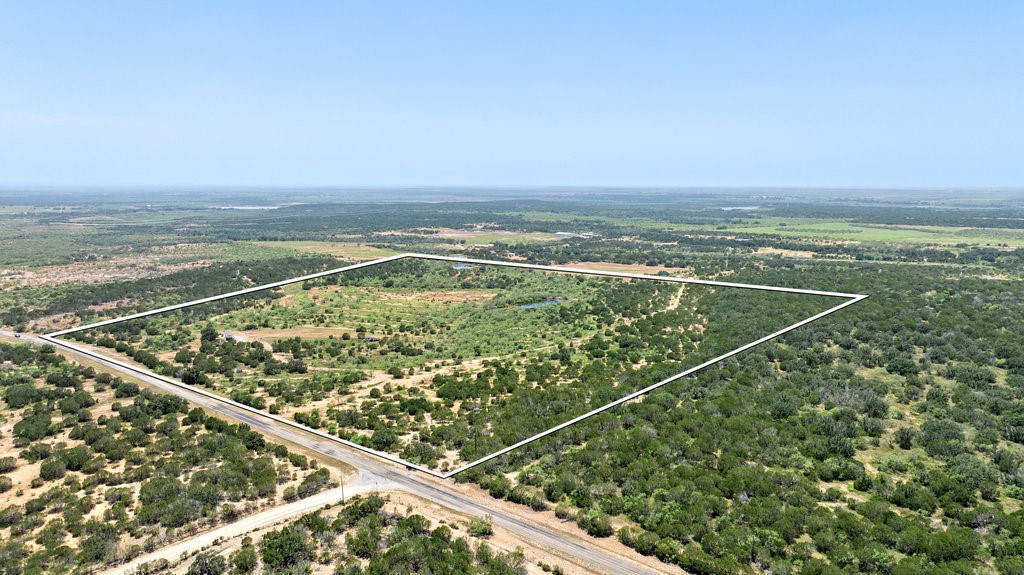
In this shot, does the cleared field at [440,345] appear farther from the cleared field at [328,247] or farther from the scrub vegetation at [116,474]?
the cleared field at [328,247]

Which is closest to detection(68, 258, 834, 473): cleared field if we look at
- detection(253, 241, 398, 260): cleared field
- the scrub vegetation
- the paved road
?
the paved road

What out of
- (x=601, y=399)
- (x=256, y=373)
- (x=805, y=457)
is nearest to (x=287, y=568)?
(x=256, y=373)

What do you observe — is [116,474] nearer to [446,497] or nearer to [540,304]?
[446,497]

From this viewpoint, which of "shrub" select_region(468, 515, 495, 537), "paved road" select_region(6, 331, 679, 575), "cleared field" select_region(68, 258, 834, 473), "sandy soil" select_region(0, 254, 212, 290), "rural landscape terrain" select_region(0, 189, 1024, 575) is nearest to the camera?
"cleared field" select_region(68, 258, 834, 473)

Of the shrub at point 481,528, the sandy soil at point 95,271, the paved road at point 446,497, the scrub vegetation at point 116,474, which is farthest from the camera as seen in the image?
the sandy soil at point 95,271

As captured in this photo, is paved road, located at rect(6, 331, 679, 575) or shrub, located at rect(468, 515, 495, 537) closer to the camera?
paved road, located at rect(6, 331, 679, 575)

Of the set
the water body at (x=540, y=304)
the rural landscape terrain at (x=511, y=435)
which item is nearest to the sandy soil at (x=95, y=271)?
the rural landscape terrain at (x=511, y=435)

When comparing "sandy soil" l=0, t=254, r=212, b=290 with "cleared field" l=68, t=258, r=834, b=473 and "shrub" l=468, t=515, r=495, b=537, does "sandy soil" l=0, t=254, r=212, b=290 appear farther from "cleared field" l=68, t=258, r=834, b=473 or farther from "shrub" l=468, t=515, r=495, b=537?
"shrub" l=468, t=515, r=495, b=537

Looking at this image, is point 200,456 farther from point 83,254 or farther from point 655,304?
point 83,254

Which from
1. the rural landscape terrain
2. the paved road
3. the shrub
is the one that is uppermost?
the rural landscape terrain
